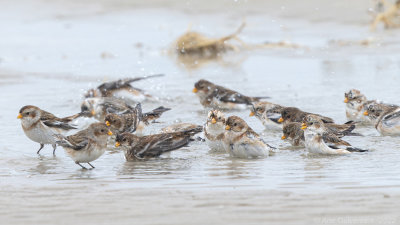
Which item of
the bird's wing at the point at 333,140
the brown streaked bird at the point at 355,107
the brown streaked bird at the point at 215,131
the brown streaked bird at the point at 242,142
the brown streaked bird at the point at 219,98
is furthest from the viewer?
the brown streaked bird at the point at 219,98

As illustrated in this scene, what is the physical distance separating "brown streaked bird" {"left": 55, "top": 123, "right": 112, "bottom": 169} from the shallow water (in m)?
0.17

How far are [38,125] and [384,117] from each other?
4457 mm

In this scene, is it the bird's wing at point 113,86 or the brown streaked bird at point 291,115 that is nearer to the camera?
the brown streaked bird at point 291,115

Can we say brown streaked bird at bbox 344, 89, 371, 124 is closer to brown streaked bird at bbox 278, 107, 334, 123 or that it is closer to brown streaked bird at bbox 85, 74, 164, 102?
brown streaked bird at bbox 278, 107, 334, 123

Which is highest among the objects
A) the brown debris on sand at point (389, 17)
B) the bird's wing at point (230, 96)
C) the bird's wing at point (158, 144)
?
the brown debris on sand at point (389, 17)

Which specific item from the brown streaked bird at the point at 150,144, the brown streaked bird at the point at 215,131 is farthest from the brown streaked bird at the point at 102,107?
the brown streaked bird at the point at 150,144

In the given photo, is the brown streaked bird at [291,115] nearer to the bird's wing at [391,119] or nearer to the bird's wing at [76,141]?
the bird's wing at [391,119]

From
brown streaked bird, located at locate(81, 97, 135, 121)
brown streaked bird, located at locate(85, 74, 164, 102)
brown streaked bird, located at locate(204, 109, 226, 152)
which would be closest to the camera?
brown streaked bird, located at locate(204, 109, 226, 152)

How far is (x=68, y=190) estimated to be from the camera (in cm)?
719

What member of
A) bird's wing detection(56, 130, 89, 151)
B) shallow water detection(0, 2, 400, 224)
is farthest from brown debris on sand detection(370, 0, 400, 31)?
bird's wing detection(56, 130, 89, 151)

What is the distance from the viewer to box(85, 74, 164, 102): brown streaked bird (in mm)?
13864

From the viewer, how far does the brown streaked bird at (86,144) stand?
825 centimetres

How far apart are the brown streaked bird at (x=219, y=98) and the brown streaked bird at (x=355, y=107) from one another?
6.59ft

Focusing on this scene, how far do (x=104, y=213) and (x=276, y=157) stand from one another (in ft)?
9.74
